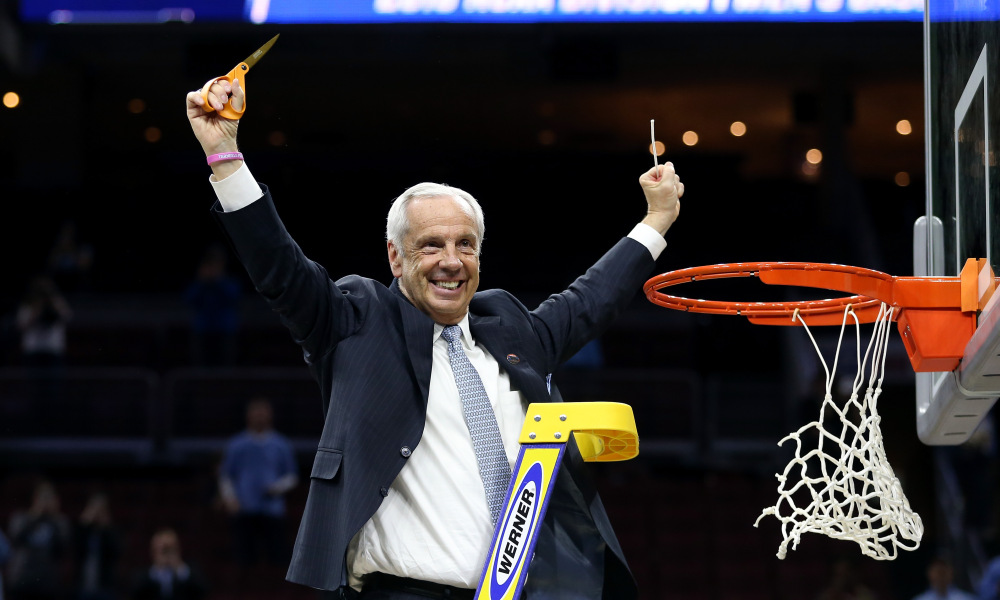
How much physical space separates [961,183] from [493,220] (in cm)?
1259

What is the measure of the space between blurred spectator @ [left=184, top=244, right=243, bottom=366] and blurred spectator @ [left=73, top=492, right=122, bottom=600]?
1948 mm

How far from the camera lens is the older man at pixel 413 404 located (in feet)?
9.50

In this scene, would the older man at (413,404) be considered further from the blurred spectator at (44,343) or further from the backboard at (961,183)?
the blurred spectator at (44,343)

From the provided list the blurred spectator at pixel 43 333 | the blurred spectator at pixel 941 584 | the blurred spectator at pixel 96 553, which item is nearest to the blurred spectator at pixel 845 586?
the blurred spectator at pixel 941 584

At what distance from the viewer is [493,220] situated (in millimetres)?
16172

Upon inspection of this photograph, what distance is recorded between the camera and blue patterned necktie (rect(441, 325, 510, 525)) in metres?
3.00

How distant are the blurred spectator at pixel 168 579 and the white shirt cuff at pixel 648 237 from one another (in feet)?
21.2

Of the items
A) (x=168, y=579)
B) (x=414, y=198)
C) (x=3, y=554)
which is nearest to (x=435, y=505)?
(x=414, y=198)

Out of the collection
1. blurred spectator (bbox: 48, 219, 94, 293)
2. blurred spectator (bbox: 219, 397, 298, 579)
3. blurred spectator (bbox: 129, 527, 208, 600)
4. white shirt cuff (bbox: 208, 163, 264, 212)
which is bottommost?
blurred spectator (bbox: 129, 527, 208, 600)

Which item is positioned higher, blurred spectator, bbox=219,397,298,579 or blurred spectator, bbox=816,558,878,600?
blurred spectator, bbox=219,397,298,579

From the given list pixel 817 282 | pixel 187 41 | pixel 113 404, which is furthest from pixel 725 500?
pixel 817 282

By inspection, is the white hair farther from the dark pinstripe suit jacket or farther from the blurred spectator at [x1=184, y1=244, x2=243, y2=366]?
the blurred spectator at [x1=184, y1=244, x2=243, y2=366]

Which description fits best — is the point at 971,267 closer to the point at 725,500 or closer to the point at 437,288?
the point at 437,288

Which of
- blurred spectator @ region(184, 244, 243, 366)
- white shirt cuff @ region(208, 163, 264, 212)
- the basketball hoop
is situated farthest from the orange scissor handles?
blurred spectator @ region(184, 244, 243, 366)
